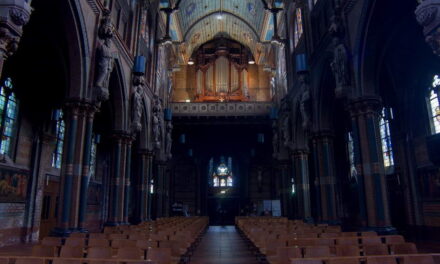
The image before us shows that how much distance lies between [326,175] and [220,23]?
76.9ft

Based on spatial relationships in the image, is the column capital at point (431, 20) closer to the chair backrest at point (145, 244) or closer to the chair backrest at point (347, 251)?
the chair backrest at point (347, 251)

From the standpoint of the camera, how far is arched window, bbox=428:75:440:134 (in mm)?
13561

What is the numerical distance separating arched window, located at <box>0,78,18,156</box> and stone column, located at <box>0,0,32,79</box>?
26.1 feet

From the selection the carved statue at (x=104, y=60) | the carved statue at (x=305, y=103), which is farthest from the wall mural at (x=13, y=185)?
the carved statue at (x=305, y=103)

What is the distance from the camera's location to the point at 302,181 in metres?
19.6

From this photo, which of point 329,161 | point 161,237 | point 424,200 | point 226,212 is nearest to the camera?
point 161,237

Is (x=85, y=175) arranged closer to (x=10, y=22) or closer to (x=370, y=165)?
(x=10, y=22)

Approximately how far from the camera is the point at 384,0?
395 inches

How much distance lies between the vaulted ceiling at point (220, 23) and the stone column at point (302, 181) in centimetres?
1291

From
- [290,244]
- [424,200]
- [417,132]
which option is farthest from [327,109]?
[290,244]

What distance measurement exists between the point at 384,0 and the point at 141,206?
15209 mm

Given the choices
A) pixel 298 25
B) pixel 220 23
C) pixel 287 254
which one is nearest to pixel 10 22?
pixel 287 254

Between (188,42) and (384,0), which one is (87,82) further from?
(188,42)

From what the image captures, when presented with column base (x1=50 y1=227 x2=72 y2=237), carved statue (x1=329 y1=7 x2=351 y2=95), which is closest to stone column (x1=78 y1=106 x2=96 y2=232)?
column base (x1=50 y1=227 x2=72 y2=237)
